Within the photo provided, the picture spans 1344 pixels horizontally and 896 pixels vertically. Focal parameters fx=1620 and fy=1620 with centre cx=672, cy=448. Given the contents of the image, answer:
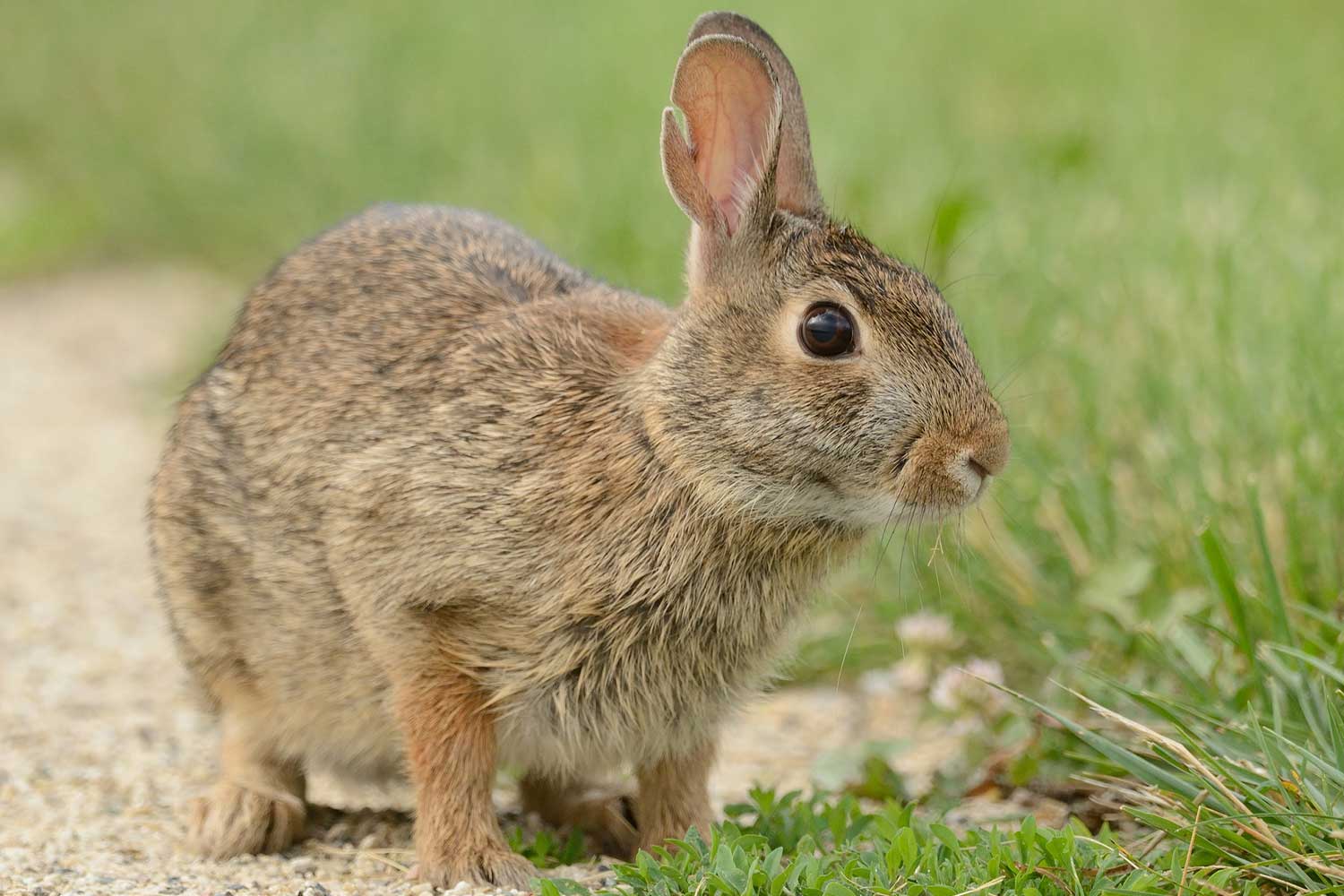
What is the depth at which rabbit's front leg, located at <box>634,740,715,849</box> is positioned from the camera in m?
3.98

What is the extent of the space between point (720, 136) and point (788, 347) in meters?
0.58

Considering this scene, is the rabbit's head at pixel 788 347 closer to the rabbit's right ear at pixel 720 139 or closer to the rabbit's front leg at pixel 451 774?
the rabbit's right ear at pixel 720 139

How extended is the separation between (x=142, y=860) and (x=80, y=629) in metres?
2.38

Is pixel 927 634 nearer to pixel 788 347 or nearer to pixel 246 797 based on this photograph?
pixel 788 347

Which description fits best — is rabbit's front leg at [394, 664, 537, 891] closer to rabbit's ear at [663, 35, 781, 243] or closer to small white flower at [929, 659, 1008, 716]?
rabbit's ear at [663, 35, 781, 243]

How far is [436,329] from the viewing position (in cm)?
416

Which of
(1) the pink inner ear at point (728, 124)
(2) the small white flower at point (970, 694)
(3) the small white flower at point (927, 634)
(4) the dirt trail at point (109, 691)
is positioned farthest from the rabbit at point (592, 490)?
(3) the small white flower at point (927, 634)

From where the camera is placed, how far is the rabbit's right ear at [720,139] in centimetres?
365

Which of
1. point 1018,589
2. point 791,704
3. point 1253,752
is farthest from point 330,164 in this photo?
point 1253,752

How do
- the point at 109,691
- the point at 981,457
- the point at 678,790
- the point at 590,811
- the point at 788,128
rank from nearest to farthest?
1. the point at 981,457
2. the point at 788,128
3. the point at 678,790
4. the point at 590,811
5. the point at 109,691

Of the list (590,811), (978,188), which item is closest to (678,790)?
(590,811)

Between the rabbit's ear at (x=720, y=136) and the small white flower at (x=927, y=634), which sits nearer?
the rabbit's ear at (x=720, y=136)

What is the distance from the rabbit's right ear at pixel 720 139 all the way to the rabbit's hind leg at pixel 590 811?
151 centimetres

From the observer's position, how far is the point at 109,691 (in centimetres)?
558
